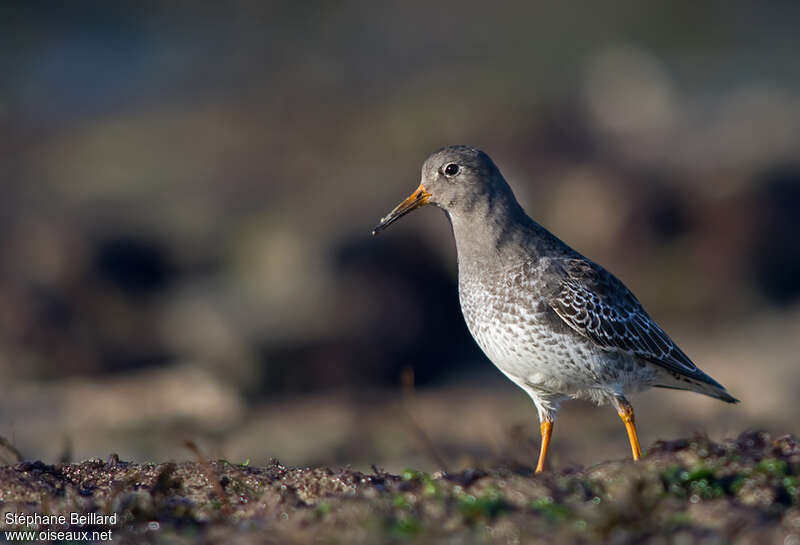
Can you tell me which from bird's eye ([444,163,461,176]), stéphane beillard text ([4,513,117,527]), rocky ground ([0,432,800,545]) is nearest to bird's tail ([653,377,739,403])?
rocky ground ([0,432,800,545])

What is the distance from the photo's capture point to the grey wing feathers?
8.59m

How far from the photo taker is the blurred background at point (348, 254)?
1644 cm

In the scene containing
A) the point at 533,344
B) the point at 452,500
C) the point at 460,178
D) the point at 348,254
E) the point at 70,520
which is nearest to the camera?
the point at 452,500

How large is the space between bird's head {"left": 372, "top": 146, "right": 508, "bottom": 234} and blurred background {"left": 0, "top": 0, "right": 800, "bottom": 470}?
1.85 metres

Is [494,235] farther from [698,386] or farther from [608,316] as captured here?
[698,386]

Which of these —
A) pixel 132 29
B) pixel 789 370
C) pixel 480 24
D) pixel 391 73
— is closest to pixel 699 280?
pixel 789 370

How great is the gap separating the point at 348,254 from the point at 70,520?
13.3 meters

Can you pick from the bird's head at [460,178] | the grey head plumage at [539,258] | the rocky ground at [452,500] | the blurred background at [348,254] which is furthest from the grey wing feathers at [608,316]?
the rocky ground at [452,500]

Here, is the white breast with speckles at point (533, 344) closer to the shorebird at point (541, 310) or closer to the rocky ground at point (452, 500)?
the shorebird at point (541, 310)

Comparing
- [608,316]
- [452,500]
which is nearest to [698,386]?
[608,316]

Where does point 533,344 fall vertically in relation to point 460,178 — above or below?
below

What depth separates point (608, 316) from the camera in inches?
348

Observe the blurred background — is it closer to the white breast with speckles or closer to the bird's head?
the white breast with speckles

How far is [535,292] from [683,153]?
744 inches
